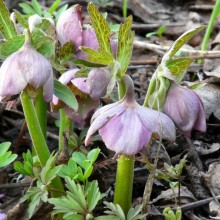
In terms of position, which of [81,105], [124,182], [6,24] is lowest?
[124,182]

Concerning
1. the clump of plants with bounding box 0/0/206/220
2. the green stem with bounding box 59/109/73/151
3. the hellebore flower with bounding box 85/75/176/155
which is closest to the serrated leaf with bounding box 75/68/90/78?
the clump of plants with bounding box 0/0/206/220

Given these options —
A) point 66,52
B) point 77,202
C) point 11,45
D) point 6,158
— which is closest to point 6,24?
point 11,45

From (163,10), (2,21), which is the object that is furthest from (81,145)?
(163,10)

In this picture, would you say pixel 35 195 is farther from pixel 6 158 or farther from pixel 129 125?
pixel 129 125

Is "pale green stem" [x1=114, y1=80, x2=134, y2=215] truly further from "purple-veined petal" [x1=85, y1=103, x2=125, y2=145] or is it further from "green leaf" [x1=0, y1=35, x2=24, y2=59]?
"green leaf" [x1=0, y1=35, x2=24, y2=59]

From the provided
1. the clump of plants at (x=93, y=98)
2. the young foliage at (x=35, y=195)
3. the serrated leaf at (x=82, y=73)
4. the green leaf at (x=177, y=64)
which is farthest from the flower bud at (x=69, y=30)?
the young foliage at (x=35, y=195)
